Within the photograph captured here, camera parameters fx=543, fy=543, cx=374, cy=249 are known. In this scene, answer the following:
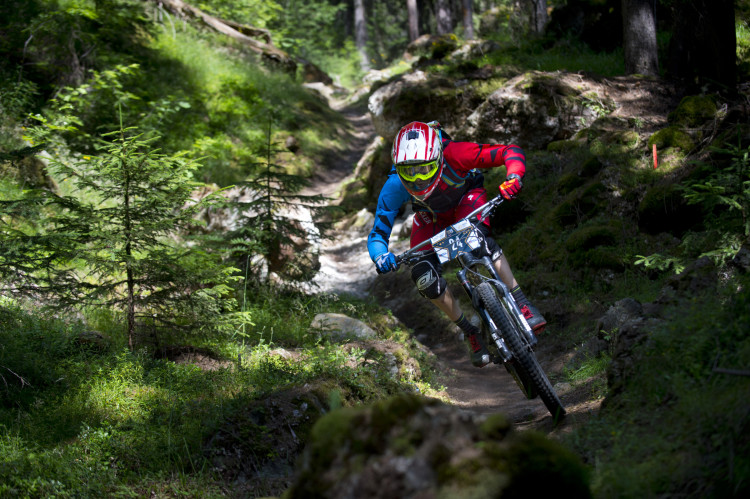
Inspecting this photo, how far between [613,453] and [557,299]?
5.29 m

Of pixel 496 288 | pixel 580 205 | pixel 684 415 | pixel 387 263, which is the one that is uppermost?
pixel 387 263

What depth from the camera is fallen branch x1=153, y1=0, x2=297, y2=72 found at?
20.2m

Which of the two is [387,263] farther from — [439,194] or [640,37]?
[640,37]

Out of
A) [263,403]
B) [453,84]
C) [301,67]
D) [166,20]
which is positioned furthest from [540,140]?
[301,67]

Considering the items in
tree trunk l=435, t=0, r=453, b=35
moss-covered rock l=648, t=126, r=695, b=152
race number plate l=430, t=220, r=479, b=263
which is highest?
tree trunk l=435, t=0, r=453, b=35

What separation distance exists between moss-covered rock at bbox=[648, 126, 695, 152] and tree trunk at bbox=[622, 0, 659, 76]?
3.31 metres

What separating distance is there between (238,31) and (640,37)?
17.8 meters

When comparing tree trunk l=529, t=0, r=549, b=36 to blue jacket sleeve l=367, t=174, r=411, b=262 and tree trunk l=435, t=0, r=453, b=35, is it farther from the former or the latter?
blue jacket sleeve l=367, t=174, r=411, b=262

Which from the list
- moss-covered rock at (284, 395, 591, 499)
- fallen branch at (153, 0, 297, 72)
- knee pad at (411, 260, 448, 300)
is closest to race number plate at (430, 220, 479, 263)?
knee pad at (411, 260, 448, 300)

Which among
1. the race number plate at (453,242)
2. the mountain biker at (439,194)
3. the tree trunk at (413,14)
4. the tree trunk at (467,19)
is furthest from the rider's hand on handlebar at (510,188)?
the tree trunk at (413,14)

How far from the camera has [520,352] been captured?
4.38 meters

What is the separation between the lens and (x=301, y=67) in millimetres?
30375

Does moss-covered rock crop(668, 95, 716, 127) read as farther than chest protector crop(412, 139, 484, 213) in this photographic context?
Yes

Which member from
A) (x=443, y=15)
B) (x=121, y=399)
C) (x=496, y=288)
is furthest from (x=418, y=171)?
(x=443, y=15)
